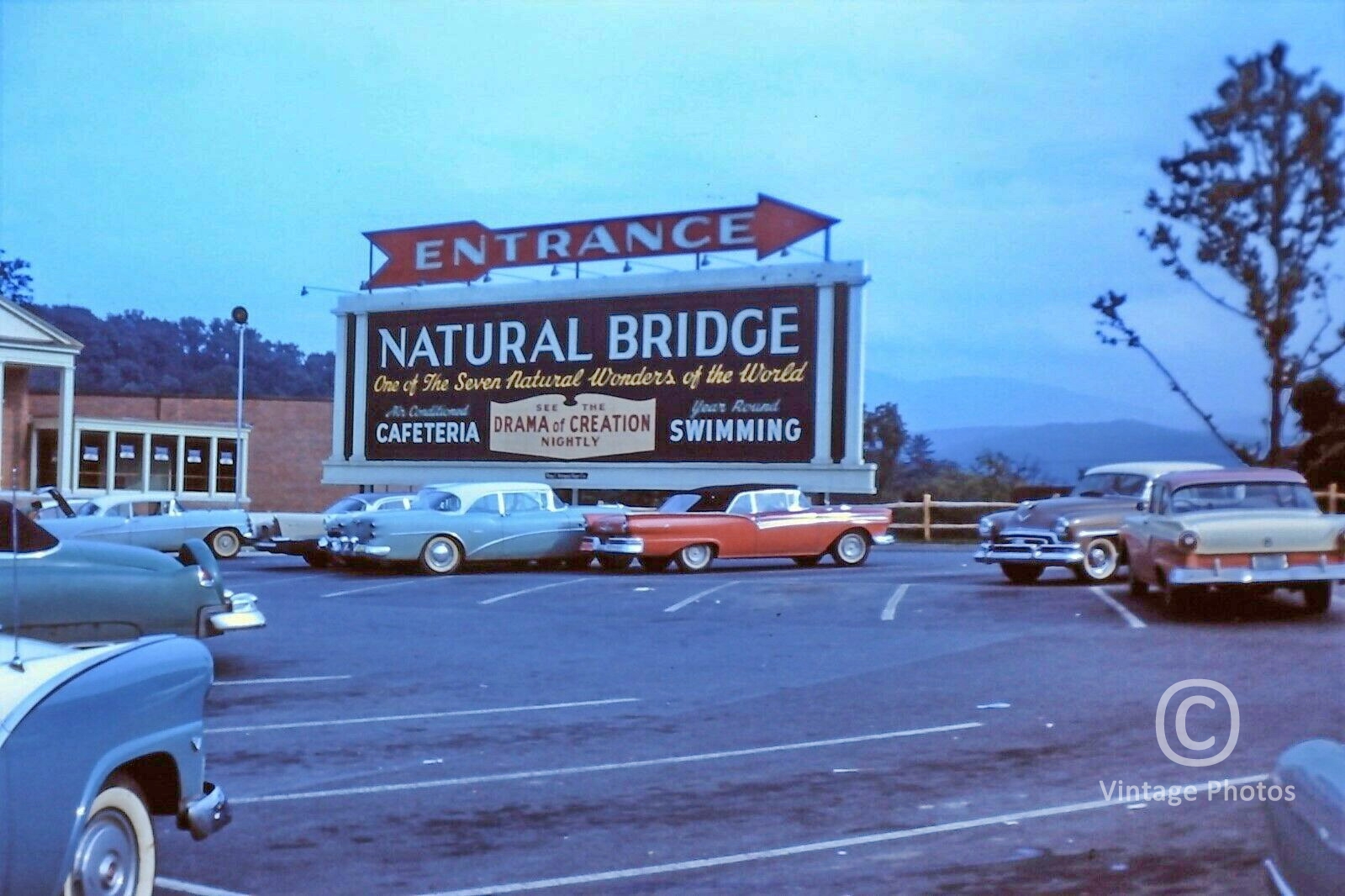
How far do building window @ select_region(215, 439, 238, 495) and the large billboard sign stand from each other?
9699mm

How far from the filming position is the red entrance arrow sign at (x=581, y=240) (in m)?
34.8

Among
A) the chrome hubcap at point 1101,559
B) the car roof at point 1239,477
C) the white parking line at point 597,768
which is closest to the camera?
the white parking line at point 597,768

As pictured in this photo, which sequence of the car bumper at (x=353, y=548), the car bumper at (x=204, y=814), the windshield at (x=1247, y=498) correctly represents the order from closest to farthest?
1. the car bumper at (x=204, y=814)
2. the windshield at (x=1247, y=498)
3. the car bumper at (x=353, y=548)

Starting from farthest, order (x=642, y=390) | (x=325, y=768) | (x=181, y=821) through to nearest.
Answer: (x=642, y=390) < (x=325, y=768) < (x=181, y=821)

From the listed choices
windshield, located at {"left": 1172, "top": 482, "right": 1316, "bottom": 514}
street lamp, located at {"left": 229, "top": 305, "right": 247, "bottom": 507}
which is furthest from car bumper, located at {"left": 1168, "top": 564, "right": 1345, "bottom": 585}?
street lamp, located at {"left": 229, "top": 305, "right": 247, "bottom": 507}

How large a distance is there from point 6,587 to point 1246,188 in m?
8.51

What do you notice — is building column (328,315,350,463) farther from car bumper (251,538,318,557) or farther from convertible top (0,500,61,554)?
convertible top (0,500,61,554)

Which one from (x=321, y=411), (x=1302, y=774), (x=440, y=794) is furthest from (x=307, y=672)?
(x=321, y=411)

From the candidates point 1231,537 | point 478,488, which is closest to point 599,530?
point 478,488

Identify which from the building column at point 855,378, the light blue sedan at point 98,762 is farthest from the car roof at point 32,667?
the building column at point 855,378

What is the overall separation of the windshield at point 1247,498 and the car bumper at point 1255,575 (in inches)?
30.2

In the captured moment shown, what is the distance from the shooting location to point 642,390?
34.8 meters

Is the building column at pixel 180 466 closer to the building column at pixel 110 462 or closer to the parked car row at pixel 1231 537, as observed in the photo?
the building column at pixel 110 462

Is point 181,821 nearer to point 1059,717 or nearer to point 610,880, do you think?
point 610,880
